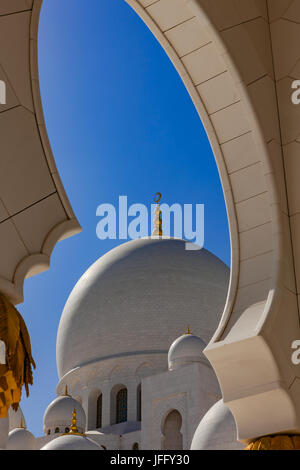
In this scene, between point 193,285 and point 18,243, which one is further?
point 193,285

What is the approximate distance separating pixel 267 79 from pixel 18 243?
2.00 metres

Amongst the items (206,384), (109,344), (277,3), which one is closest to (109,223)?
(277,3)

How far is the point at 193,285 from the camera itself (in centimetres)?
2386

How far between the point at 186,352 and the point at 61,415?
3.83m

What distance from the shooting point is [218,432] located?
13.5m

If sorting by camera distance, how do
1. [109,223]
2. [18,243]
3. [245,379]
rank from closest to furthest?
[18,243]
[245,379]
[109,223]

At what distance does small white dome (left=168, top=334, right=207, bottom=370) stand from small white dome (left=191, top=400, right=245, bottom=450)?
540cm

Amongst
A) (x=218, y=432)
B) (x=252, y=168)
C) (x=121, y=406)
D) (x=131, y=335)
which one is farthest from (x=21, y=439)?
(x=252, y=168)

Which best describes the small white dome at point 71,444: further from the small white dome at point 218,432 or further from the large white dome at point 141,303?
the large white dome at point 141,303

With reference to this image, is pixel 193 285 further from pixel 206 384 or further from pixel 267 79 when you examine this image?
pixel 267 79

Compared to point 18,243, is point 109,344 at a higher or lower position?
higher

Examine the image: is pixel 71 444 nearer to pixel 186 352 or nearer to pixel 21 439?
pixel 21 439

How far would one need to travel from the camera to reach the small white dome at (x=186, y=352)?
1960cm

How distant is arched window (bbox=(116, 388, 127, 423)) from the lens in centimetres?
2266
